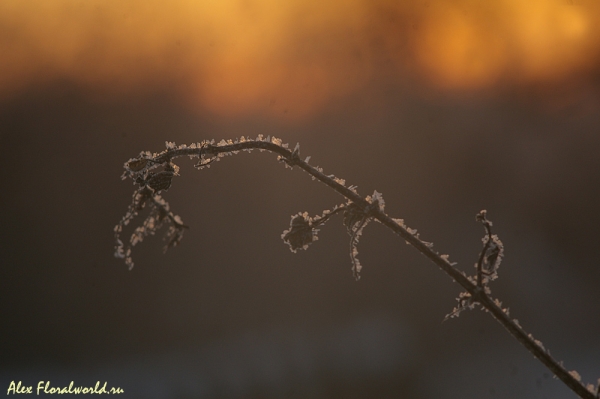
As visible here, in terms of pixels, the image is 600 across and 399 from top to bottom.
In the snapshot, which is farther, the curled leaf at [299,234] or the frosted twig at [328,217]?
the curled leaf at [299,234]

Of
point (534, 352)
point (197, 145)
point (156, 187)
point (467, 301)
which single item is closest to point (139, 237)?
point (156, 187)

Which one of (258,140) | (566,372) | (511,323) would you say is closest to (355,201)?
(258,140)

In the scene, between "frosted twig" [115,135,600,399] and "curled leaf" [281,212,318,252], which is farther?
"curled leaf" [281,212,318,252]

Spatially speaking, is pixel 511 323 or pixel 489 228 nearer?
pixel 511 323

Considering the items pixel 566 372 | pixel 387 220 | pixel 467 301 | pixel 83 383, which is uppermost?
pixel 83 383

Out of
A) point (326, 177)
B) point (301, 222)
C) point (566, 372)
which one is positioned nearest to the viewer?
point (566, 372)

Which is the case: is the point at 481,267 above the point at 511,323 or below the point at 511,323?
above

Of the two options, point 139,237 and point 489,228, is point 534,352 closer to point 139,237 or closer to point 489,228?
point 489,228

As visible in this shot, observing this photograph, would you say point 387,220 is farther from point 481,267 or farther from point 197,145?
point 197,145

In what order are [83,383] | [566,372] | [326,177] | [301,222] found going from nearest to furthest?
[566,372]
[326,177]
[301,222]
[83,383]
